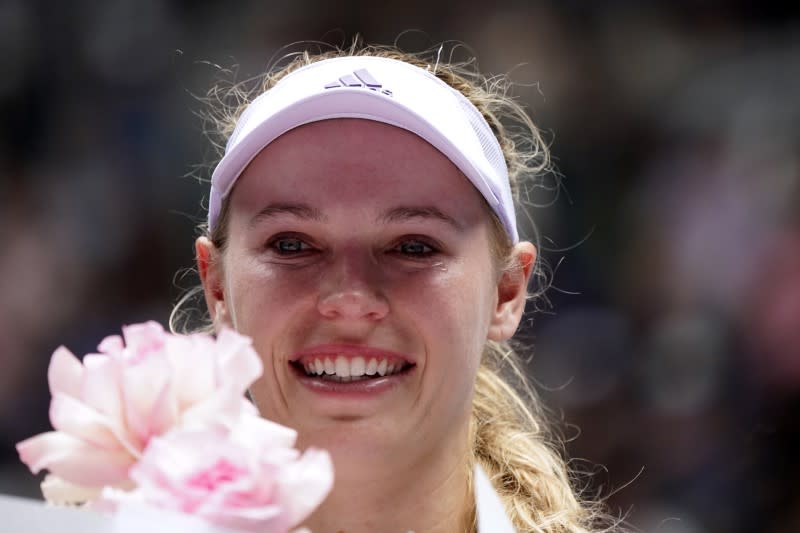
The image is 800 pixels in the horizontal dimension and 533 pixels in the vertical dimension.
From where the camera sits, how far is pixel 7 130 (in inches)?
188

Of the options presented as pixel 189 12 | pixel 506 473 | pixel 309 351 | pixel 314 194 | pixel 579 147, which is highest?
pixel 189 12

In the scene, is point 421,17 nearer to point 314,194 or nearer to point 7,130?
point 7,130

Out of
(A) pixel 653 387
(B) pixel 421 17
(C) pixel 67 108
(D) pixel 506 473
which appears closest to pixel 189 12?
(C) pixel 67 108

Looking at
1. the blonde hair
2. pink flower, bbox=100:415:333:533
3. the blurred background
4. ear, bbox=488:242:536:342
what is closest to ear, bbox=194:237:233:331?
the blonde hair

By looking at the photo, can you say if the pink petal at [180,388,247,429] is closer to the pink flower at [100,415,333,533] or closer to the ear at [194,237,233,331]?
the pink flower at [100,415,333,533]

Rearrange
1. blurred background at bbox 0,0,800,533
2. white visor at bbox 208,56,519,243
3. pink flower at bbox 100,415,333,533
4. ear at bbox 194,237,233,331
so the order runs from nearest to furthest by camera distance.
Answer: pink flower at bbox 100,415,333,533
white visor at bbox 208,56,519,243
ear at bbox 194,237,233,331
blurred background at bbox 0,0,800,533

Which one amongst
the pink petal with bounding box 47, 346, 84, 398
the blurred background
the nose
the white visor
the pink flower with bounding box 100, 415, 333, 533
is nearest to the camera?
the pink flower with bounding box 100, 415, 333, 533

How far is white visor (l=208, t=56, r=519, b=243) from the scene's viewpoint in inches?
69.1

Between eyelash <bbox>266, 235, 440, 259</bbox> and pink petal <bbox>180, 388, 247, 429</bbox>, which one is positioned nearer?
pink petal <bbox>180, 388, 247, 429</bbox>

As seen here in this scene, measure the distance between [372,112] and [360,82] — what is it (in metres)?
0.06

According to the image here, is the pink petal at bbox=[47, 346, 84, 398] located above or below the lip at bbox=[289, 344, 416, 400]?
below

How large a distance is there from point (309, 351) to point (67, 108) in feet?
11.1

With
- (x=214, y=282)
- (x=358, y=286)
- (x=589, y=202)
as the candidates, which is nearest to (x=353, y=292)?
(x=358, y=286)

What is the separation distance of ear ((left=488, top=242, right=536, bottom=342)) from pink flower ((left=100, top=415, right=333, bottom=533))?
1.01m
